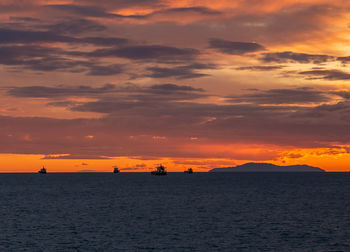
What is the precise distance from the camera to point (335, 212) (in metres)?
120

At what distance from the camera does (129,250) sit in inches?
2699

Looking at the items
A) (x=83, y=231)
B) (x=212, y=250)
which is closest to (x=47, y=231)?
(x=83, y=231)

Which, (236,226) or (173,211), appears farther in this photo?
(173,211)

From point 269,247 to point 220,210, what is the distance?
5542 cm

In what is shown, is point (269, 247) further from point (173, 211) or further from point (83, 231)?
point (173, 211)

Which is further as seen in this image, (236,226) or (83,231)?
(236,226)

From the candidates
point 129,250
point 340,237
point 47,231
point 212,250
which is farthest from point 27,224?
point 340,237

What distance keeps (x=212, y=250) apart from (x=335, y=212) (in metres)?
60.6

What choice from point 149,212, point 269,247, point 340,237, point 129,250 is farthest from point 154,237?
point 149,212

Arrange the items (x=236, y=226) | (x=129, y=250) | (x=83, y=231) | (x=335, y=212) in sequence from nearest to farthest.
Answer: (x=129, y=250) < (x=83, y=231) < (x=236, y=226) < (x=335, y=212)

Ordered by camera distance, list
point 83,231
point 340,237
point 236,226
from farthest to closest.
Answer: point 236,226 < point 83,231 < point 340,237

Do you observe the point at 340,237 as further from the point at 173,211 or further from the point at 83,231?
the point at 173,211

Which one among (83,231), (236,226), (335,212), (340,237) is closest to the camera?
(340,237)

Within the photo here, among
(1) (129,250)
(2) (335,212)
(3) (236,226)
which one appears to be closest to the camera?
(1) (129,250)
